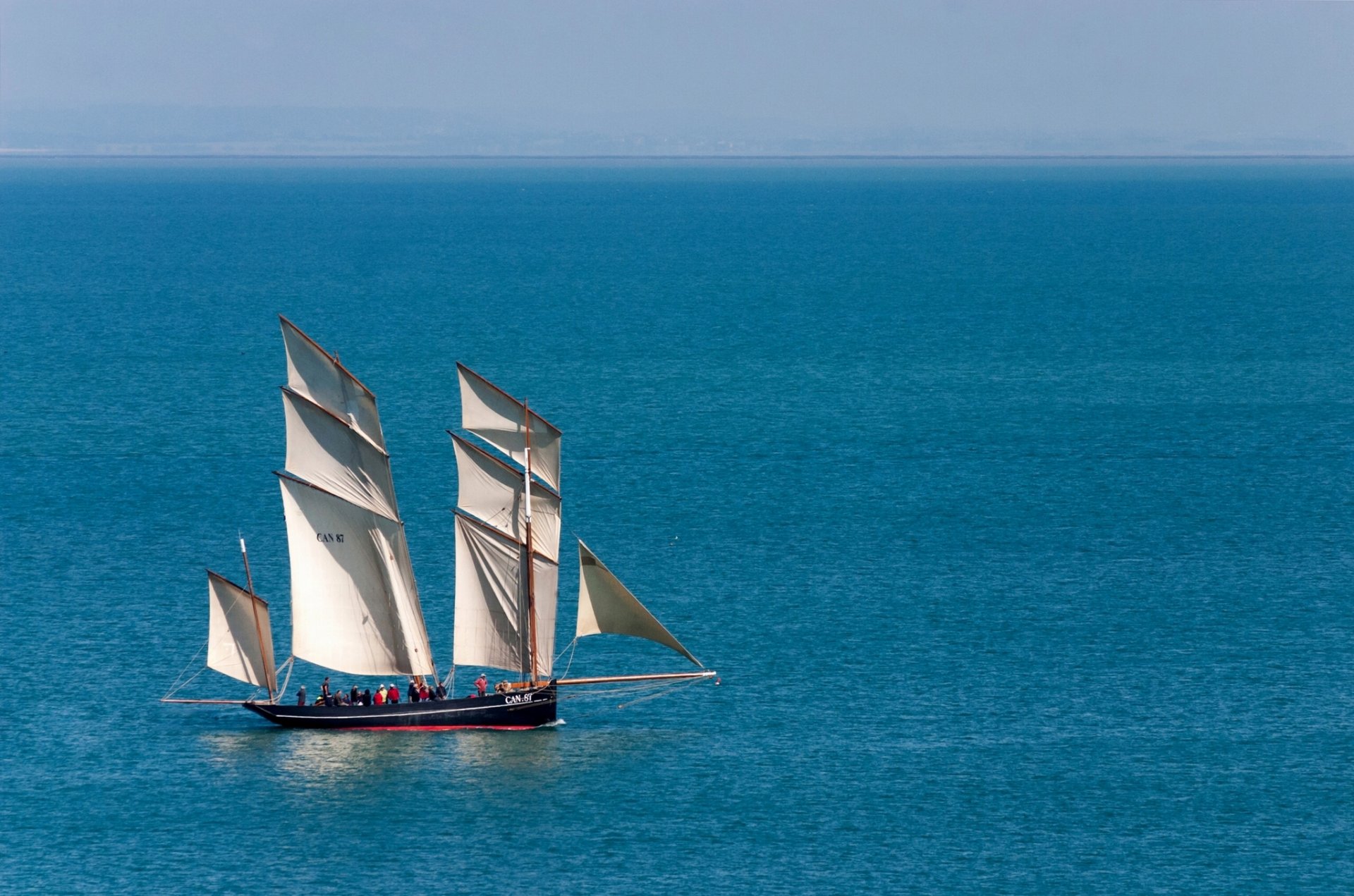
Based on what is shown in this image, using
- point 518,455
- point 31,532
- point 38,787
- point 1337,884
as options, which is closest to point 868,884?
point 1337,884

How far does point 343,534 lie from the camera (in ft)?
300

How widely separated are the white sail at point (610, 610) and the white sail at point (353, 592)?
8066 millimetres

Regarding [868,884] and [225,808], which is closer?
[868,884]

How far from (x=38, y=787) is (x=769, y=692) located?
32.5 m

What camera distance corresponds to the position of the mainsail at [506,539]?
87625 mm

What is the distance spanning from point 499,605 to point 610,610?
5578mm

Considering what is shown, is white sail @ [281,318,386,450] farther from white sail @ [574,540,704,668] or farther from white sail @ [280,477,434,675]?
white sail @ [574,540,704,668]

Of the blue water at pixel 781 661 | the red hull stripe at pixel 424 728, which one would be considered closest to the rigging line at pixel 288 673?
the blue water at pixel 781 661

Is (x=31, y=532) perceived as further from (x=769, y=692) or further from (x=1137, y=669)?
(x=1137, y=669)

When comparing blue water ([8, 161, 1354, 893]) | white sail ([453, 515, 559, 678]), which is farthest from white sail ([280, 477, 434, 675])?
blue water ([8, 161, 1354, 893])

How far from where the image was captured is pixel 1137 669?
3863 inches

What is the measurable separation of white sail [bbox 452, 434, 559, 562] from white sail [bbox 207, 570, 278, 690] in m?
10.3

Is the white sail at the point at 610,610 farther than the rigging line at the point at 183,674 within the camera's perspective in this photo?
No

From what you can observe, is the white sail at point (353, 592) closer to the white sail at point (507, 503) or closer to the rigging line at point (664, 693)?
the white sail at point (507, 503)
